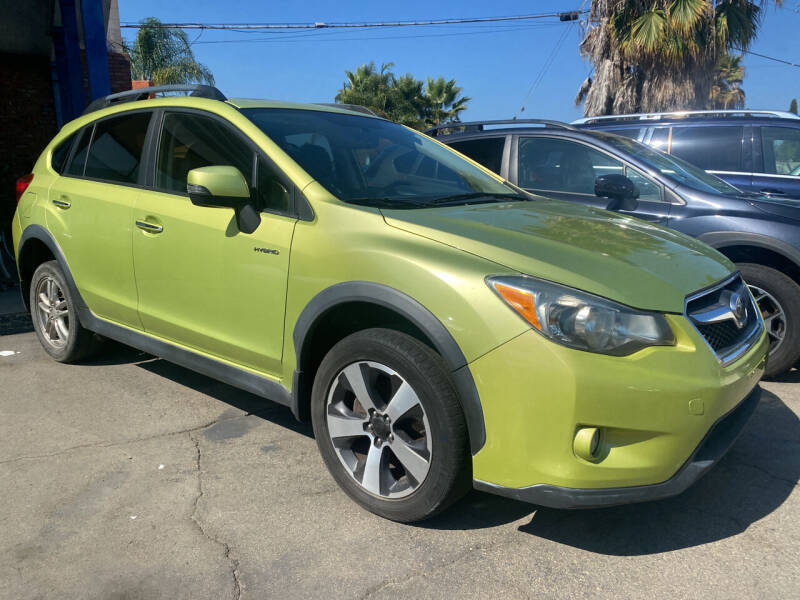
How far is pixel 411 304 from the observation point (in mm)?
2523

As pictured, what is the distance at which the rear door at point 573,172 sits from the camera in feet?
16.4

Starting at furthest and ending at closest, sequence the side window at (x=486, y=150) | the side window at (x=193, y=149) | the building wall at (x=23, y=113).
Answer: the building wall at (x=23, y=113)
the side window at (x=486, y=150)
the side window at (x=193, y=149)

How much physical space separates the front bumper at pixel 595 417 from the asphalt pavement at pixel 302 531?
0.35m

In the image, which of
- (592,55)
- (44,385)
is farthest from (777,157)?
(592,55)

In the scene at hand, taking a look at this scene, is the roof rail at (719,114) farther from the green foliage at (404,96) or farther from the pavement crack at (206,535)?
the green foliage at (404,96)

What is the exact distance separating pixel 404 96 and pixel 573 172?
147 feet

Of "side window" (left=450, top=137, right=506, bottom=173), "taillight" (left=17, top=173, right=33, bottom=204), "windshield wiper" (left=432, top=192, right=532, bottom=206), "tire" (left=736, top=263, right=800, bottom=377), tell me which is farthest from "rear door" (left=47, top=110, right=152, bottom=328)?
"tire" (left=736, top=263, right=800, bottom=377)

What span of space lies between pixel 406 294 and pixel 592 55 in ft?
59.1

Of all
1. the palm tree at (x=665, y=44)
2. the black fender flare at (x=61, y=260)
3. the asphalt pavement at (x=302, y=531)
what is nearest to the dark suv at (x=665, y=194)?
the asphalt pavement at (x=302, y=531)

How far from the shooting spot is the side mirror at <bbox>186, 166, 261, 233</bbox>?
2.94 metres

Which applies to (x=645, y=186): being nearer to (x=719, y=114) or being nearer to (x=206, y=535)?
(x=719, y=114)

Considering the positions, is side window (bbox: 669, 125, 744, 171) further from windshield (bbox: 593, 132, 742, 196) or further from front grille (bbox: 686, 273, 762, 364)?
front grille (bbox: 686, 273, 762, 364)

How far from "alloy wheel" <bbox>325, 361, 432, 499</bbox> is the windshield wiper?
36.9 inches

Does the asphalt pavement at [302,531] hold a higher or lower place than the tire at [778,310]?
lower
